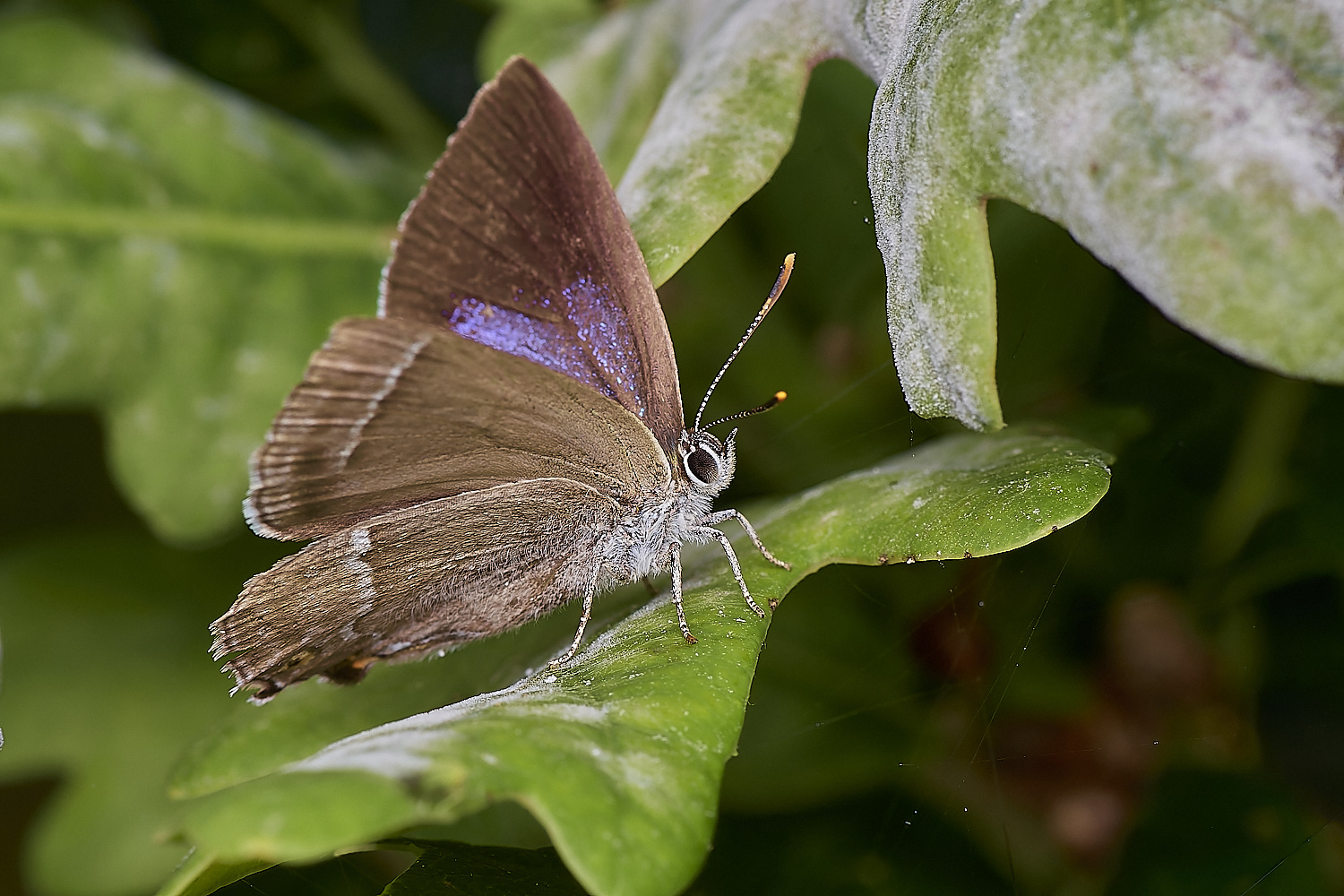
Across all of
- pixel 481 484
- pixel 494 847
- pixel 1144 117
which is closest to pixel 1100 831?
pixel 494 847

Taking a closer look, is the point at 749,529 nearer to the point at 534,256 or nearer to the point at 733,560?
the point at 733,560

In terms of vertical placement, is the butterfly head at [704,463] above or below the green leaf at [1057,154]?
below

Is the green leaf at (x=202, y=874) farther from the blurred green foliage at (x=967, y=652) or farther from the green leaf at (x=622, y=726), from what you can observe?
the blurred green foliage at (x=967, y=652)

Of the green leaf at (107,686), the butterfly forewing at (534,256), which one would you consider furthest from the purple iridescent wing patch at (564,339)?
the green leaf at (107,686)

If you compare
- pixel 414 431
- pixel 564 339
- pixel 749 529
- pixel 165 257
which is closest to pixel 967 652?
pixel 749 529

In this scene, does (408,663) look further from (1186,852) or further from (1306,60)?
(1306,60)
